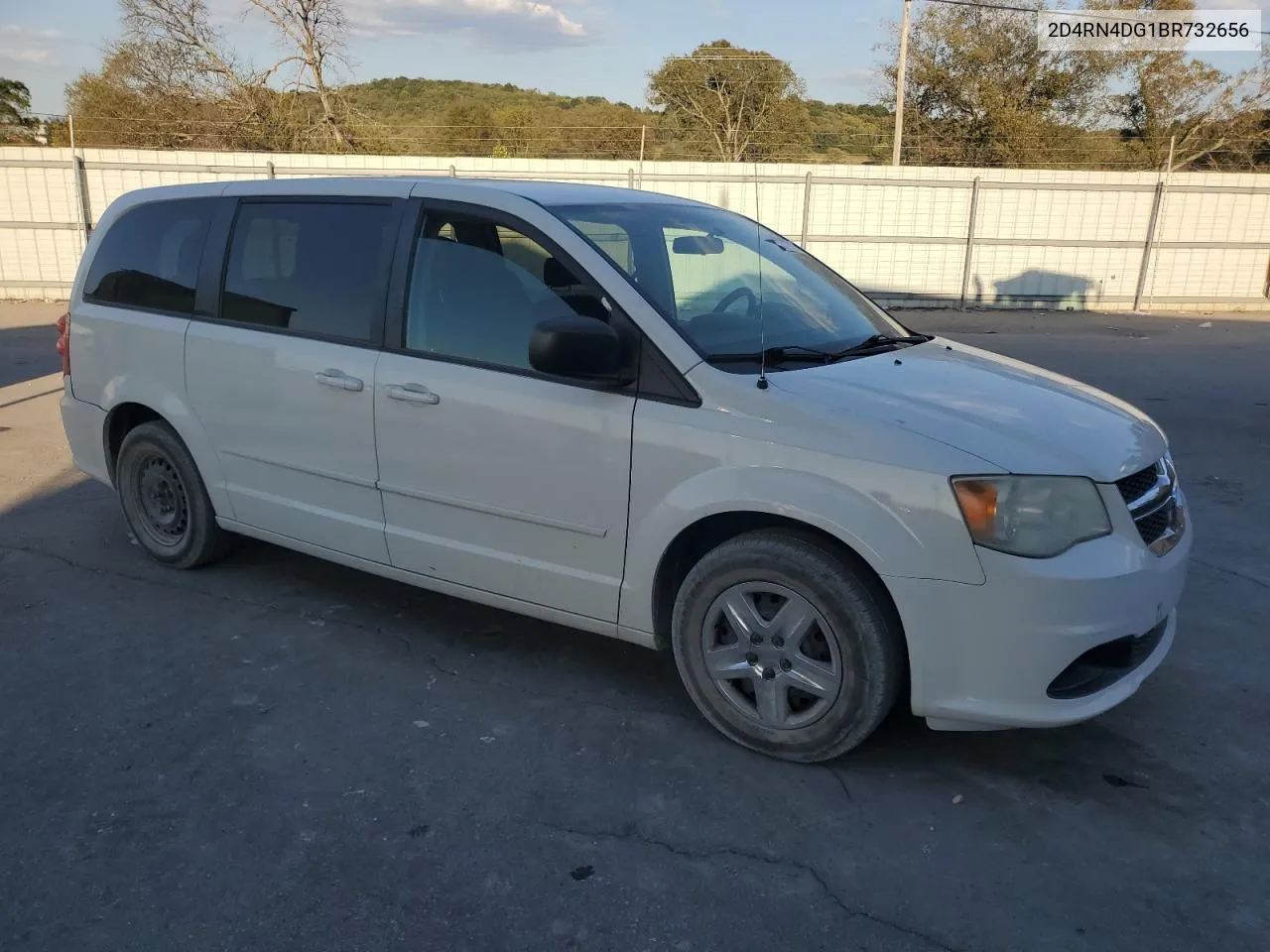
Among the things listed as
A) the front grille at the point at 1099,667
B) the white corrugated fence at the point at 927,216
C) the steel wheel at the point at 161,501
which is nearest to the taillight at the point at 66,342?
the steel wheel at the point at 161,501

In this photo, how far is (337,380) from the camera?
4.04 meters

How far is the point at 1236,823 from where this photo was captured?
3012 mm

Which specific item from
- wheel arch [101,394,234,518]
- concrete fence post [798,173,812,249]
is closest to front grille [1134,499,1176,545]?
wheel arch [101,394,234,518]

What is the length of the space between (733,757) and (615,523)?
874 mm

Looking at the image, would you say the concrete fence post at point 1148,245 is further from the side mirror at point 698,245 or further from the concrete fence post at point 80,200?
the concrete fence post at point 80,200

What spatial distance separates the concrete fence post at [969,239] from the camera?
17.9 m

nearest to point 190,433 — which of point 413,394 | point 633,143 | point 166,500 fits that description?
point 166,500

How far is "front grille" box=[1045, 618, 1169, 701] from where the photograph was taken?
3016mm

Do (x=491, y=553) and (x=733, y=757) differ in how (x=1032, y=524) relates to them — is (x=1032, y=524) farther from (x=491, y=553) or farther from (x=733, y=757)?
(x=491, y=553)

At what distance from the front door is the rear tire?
138cm

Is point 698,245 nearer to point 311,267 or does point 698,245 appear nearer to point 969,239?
point 311,267

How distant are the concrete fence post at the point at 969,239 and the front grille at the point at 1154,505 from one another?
1581cm

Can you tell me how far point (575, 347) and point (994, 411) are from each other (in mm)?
1366

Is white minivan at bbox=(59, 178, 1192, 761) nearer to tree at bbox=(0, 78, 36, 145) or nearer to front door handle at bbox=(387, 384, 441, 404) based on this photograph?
front door handle at bbox=(387, 384, 441, 404)
